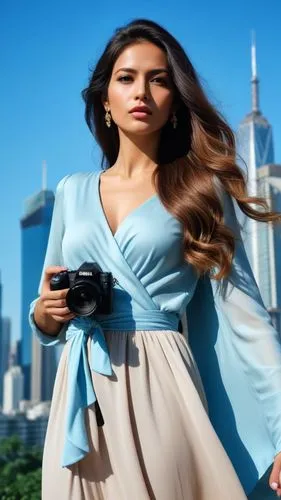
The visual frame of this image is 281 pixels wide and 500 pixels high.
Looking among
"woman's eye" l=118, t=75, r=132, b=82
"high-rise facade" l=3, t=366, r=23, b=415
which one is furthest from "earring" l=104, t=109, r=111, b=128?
"high-rise facade" l=3, t=366, r=23, b=415

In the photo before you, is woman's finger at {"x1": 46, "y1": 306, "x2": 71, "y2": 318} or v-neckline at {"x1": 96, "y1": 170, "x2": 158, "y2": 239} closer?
woman's finger at {"x1": 46, "y1": 306, "x2": 71, "y2": 318}

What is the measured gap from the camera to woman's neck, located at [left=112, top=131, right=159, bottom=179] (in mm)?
1748

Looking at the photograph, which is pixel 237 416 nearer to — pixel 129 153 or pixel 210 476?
pixel 210 476

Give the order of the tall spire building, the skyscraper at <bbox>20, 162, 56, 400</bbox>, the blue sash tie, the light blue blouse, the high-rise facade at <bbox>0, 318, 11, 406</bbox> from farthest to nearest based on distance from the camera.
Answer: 1. the high-rise facade at <bbox>0, 318, 11, 406</bbox>
2. the skyscraper at <bbox>20, 162, 56, 400</bbox>
3. the tall spire building
4. the light blue blouse
5. the blue sash tie

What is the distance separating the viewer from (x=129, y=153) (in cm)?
176

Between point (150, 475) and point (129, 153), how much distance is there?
0.73 metres

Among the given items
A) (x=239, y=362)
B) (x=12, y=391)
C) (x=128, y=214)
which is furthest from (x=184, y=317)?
(x=12, y=391)

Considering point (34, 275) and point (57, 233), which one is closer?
point (57, 233)

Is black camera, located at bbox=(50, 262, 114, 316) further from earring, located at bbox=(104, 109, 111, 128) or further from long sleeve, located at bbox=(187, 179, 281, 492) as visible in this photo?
earring, located at bbox=(104, 109, 111, 128)

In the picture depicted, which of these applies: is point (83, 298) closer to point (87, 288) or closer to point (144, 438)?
point (87, 288)

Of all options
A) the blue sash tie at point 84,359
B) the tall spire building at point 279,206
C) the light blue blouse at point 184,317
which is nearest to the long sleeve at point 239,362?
the light blue blouse at point 184,317

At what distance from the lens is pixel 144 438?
4.68 ft

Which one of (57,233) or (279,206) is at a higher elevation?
(279,206)

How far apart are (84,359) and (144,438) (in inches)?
7.4
